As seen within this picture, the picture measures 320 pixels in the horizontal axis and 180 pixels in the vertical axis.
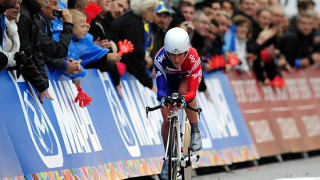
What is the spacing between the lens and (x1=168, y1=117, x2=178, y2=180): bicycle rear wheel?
9.88 meters

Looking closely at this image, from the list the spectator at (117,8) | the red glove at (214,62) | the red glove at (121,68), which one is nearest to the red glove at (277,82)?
the red glove at (214,62)

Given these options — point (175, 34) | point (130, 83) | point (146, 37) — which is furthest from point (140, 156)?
point (175, 34)

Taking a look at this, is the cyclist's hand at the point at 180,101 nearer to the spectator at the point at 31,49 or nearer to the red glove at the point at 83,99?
the spectator at the point at 31,49

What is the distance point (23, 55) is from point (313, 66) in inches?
469

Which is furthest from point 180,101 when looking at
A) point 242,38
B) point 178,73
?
point 242,38

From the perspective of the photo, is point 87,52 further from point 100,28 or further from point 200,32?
point 200,32

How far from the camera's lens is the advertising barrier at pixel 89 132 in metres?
9.52

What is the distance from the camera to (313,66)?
794 inches

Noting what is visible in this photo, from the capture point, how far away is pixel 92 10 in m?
11.5

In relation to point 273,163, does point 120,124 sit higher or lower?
higher

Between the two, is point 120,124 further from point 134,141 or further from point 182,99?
point 182,99

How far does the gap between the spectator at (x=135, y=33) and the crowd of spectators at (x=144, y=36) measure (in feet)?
0.05

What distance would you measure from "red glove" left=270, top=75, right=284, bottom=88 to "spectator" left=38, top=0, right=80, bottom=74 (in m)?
7.96

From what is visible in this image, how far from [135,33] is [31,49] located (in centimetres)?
341
